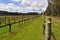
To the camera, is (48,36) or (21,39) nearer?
(48,36)

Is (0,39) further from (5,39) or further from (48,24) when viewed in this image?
(48,24)

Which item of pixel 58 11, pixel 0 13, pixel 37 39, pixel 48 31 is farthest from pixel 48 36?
pixel 0 13

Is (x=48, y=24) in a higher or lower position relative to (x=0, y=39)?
higher

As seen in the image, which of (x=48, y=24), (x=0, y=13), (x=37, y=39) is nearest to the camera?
(x=48, y=24)

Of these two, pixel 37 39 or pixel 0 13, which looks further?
pixel 0 13

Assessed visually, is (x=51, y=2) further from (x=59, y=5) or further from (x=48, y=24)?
(x=48, y=24)

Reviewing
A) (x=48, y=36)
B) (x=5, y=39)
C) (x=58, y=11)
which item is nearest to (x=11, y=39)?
(x=5, y=39)

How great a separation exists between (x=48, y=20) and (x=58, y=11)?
11073 centimetres

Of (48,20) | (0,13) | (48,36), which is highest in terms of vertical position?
(48,20)

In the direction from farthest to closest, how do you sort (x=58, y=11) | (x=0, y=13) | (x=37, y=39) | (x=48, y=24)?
1. (x=0, y=13)
2. (x=58, y=11)
3. (x=37, y=39)
4. (x=48, y=24)

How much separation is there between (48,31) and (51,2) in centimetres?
13817

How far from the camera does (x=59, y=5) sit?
123 m

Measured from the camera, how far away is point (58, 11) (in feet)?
382

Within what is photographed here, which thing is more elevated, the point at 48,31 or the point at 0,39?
the point at 48,31
